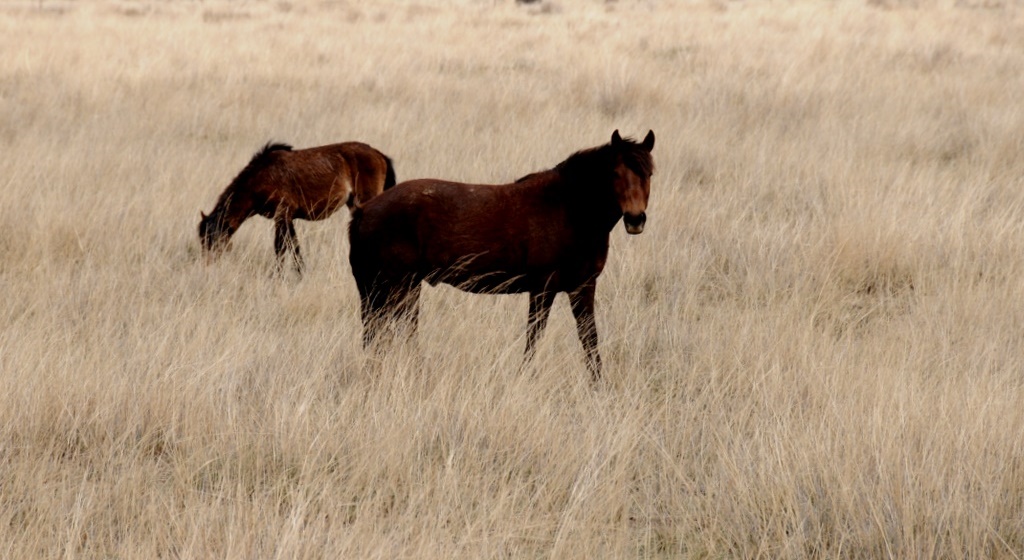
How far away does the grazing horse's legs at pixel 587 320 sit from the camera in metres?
4.18

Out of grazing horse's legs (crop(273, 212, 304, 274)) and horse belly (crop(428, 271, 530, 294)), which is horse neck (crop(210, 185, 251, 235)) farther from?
horse belly (crop(428, 271, 530, 294))

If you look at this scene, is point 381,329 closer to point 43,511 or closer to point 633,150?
point 633,150

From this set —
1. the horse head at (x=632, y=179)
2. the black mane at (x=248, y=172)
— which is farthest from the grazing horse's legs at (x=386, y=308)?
the black mane at (x=248, y=172)

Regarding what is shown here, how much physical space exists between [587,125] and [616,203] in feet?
20.3

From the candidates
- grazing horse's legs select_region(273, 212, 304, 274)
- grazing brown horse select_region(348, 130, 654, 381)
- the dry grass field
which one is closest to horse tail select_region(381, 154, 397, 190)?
the dry grass field

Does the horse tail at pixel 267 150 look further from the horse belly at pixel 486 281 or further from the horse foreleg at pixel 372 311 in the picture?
the horse belly at pixel 486 281

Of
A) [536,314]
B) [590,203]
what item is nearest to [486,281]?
[536,314]

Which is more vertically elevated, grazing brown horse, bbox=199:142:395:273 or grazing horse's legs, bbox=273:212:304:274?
grazing brown horse, bbox=199:142:395:273

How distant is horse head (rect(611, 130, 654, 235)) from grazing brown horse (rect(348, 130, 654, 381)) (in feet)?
0.33

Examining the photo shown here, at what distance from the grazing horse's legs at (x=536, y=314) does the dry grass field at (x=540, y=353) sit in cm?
11

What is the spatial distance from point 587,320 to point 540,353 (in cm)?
27

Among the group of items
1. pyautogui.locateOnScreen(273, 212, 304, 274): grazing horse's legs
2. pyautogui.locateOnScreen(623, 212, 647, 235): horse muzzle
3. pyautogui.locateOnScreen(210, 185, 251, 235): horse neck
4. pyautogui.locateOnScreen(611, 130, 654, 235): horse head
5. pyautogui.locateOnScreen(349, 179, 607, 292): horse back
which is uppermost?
pyautogui.locateOnScreen(611, 130, 654, 235): horse head

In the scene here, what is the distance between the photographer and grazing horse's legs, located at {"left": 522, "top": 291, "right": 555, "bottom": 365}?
13.7 ft

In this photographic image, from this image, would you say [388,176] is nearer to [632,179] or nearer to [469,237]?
[469,237]
